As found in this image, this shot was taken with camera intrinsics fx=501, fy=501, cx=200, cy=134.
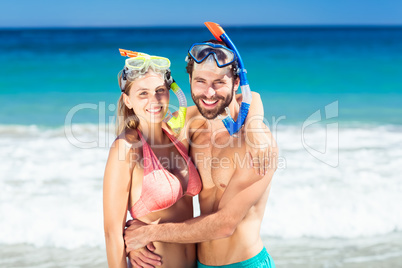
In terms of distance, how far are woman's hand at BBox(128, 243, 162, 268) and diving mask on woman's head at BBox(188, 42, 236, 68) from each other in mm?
1211

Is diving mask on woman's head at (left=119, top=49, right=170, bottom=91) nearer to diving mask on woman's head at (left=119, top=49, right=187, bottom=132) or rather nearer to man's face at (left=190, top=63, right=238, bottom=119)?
diving mask on woman's head at (left=119, top=49, right=187, bottom=132)

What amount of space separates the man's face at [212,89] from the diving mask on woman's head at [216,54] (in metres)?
0.03

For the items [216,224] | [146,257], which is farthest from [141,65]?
[146,257]

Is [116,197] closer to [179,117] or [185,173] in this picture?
[185,173]

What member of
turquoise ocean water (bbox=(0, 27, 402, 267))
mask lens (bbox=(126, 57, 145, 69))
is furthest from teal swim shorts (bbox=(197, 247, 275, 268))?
turquoise ocean water (bbox=(0, 27, 402, 267))

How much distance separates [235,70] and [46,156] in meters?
5.95

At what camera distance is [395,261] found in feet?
16.0

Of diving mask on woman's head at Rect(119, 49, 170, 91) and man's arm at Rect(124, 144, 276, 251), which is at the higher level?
diving mask on woman's head at Rect(119, 49, 170, 91)

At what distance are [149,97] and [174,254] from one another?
1.02m

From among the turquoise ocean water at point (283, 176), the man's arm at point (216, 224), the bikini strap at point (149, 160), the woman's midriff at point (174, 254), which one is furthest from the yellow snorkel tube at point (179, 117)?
the turquoise ocean water at point (283, 176)

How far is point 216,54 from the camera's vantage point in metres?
3.08

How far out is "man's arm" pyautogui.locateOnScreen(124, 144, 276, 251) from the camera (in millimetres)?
3088

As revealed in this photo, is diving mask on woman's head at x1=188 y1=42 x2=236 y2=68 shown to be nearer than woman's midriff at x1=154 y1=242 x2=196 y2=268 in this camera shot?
Yes

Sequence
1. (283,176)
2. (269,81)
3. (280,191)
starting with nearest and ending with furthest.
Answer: (280,191), (283,176), (269,81)
